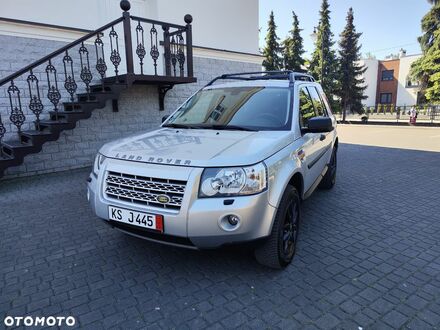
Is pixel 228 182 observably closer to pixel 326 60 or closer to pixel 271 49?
pixel 271 49

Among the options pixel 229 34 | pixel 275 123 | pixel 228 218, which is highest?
pixel 229 34

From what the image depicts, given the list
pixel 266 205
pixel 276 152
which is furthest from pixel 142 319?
pixel 276 152

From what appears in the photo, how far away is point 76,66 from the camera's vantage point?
22.7 ft

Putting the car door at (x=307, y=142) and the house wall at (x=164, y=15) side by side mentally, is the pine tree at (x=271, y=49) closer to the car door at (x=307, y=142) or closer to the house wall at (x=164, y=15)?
the house wall at (x=164, y=15)

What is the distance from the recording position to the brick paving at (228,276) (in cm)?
230

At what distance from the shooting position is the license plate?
96.4 inches

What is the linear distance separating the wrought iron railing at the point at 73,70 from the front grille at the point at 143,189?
152 inches

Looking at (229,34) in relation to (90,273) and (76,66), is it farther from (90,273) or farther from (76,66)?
(90,273)

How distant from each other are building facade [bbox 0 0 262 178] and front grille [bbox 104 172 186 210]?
191 inches

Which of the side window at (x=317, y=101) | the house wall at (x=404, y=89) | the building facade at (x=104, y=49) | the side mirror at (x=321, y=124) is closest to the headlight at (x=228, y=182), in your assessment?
the side mirror at (x=321, y=124)

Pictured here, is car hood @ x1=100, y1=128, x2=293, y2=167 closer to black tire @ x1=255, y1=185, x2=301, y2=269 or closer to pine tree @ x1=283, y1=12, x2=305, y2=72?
black tire @ x1=255, y1=185, x2=301, y2=269

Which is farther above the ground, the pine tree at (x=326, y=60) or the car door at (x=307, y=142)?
the pine tree at (x=326, y=60)

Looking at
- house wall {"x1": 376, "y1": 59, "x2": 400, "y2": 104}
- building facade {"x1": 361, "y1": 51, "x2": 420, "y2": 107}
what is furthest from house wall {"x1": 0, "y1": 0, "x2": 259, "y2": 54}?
house wall {"x1": 376, "y1": 59, "x2": 400, "y2": 104}

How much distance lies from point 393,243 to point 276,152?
6.40ft
